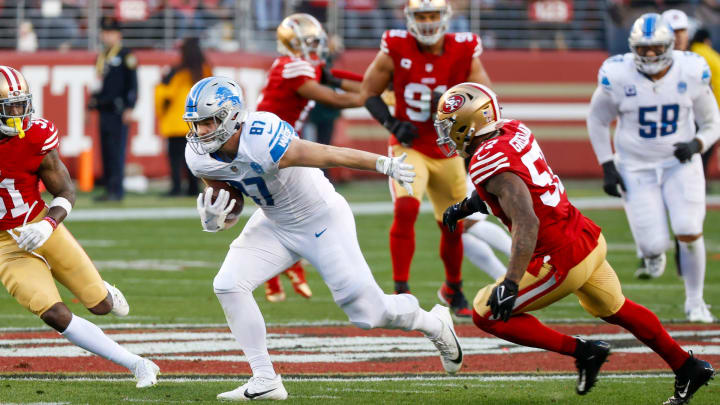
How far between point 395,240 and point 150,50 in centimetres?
956

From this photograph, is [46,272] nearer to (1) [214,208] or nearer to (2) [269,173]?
(1) [214,208]

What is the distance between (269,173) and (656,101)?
311 centimetres

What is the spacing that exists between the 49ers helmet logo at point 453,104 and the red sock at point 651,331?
106cm

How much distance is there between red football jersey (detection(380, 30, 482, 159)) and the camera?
747cm

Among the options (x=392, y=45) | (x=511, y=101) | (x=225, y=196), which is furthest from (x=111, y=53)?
(x=225, y=196)

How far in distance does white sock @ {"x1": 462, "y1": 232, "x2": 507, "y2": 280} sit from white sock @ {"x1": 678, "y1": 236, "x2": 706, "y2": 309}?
114 centimetres

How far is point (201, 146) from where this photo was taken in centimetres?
504

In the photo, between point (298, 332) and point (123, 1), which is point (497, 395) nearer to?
point (298, 332)

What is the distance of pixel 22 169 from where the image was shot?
547 centimetres

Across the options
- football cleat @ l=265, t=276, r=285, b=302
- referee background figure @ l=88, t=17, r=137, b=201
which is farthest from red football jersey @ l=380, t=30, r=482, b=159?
referee background figure @ l=88, t=17, r=137, b=201

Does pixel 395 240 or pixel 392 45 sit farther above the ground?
pixel 392 45

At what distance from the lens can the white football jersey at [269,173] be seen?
5.02 metres

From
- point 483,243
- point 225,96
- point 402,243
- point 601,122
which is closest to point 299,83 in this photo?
point 402,243

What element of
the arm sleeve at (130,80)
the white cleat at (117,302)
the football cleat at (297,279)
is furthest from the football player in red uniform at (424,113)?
the arm sleeve at (130,80)
